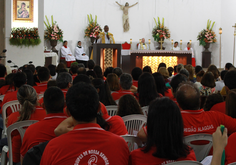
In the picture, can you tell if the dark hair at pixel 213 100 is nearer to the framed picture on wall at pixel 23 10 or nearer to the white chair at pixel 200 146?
the white chair at pixel 200 146

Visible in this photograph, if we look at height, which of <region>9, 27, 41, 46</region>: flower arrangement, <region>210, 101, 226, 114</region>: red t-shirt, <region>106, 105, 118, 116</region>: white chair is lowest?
<region>106, 105, 118, 116</region>: white chair

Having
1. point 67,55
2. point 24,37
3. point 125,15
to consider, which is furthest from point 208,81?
point 125,15

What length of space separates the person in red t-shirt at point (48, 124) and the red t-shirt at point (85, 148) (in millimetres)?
538

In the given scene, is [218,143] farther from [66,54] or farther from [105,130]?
[66,54]

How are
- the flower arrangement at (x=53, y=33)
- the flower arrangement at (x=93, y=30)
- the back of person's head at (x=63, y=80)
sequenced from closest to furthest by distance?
1. the back of person's head at (x=63, y=80)
2. the flower arrangement at (x=53, y=33)
3. the flower arrangement at (x=93, y=30)

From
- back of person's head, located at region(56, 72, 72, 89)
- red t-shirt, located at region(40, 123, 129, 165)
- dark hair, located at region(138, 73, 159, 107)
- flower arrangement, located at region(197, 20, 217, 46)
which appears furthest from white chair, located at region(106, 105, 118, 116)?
flower arrangement, located at region(197, 20, 217, 46)

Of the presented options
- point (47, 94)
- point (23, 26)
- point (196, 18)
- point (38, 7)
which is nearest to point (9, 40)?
point (23, 26)

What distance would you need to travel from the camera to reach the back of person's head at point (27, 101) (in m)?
2.49

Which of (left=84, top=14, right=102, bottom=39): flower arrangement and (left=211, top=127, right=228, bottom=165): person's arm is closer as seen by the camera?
(left=211, top=127, right=228, bottom=165): person's arm

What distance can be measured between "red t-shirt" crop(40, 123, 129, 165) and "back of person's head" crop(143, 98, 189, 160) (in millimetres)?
178

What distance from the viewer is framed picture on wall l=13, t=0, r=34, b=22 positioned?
28.1ft

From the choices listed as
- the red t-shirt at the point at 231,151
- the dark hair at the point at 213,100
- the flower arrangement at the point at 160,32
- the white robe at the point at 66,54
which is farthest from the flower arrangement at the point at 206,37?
the red t-shirt at the point at 231,151

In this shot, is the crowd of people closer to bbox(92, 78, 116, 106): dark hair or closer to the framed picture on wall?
bbox(92, 78, 116, 106): dark hair

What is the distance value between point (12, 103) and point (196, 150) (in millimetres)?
2064
